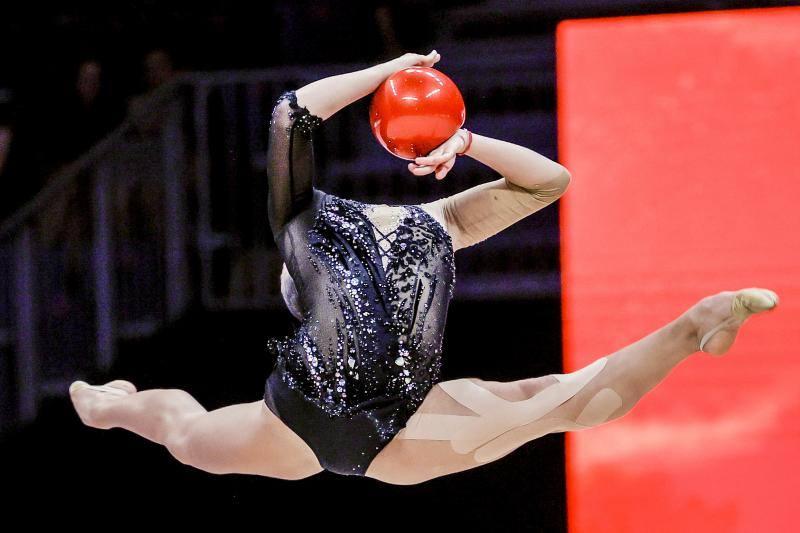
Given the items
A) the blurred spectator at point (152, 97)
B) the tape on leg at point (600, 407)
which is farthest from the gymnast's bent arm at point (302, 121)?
the blurred spectator at point (152, 97)

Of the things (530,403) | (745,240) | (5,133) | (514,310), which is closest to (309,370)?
(530,403)

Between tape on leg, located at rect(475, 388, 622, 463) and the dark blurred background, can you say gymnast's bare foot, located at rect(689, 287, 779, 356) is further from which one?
the dark blurred background

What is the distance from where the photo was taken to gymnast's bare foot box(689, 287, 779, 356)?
1.86 m

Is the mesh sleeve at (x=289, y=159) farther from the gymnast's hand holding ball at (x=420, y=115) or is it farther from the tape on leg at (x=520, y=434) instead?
the tape on leg at (x=520, y=434)

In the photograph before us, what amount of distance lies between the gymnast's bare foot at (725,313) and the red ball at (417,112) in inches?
25.0

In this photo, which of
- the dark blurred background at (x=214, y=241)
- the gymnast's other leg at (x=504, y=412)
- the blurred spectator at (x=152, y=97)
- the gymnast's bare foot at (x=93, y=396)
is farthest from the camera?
the blurred spectator at (x=152, y=97)

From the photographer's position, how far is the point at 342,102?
7.42 ft

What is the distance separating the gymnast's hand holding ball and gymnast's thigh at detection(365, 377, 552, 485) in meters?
0.48

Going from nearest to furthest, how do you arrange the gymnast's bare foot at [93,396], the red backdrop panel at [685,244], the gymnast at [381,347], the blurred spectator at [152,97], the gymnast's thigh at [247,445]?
the gymnast at [381,347], the gymnast's thigh at [247,445], the gymnast's bare foot at [93,396], the red backdrop panel at [685,244], the blurred spectator at [152,97]

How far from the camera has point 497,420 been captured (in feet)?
7.13

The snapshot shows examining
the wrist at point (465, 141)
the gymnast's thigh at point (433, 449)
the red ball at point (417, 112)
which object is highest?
the red ball at point (417, 112)

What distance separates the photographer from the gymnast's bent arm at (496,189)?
2.18 m

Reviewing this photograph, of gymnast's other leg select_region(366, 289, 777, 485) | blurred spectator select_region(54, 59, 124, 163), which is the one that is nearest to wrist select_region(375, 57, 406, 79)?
gymnast's other leg select_region(366, 289, 777, 485)

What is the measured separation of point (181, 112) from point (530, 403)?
205cm
